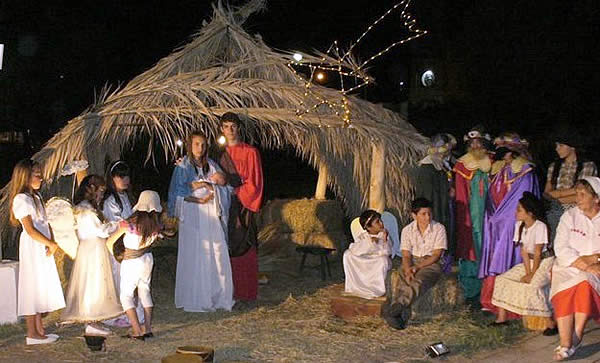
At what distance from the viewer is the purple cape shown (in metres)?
7.68

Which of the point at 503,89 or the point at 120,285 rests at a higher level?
the point at 503,89

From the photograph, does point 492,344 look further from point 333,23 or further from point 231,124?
point 333,23

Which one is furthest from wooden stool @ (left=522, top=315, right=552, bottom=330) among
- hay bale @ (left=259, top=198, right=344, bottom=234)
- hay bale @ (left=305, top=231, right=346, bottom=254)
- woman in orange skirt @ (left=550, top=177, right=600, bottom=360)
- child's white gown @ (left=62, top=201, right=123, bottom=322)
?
hay bale @ (left=259, top=198, right=344, bottom=234)

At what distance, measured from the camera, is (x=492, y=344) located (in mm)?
6742

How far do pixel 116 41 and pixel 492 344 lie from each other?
17.2 metres

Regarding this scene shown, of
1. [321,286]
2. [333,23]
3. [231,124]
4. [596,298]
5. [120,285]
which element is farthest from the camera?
[333,23]

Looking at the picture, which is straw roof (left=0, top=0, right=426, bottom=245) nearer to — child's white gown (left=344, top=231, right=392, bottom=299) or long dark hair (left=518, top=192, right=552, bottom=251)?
child's white gown (left=344, top=231, right=392, bottom=299)

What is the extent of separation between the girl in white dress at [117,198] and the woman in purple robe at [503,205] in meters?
3.33

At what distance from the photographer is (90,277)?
22.3 ft

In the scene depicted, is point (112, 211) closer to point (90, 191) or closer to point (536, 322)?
point (90, 191)

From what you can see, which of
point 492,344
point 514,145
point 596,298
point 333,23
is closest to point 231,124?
point 514,145

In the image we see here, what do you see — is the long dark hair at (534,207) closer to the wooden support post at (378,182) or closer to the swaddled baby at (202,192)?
the wooden support post at (378,182)

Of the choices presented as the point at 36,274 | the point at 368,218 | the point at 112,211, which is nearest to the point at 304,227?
the point at 368,218

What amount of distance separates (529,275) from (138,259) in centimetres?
343
